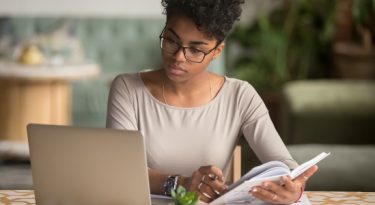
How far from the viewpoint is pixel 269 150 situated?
7.35 feet

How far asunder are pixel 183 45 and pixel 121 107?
12.1 inches

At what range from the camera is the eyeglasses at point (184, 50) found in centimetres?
210

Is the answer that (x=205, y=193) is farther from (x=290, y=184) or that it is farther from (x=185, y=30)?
(x=185, y=30)

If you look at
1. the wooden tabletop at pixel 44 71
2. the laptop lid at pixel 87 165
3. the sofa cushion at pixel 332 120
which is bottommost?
the sofa cushion at pixel 332 120

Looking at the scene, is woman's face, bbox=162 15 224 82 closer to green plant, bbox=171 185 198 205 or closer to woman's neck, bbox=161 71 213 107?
woman's neck, bbox=161 71 213 107

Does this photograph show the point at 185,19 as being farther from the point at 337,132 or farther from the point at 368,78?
the point at 368,78

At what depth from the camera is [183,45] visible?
6.91 feet

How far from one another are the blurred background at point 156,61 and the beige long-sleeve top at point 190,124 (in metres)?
2.50

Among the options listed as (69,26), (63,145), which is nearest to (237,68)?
(69,26)

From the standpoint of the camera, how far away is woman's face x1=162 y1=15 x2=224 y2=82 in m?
2.11

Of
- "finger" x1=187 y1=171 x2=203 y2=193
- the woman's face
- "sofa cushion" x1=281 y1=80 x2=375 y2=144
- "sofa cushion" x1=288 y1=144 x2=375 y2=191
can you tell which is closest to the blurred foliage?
"sofa cushion" x1=281 y1=80 x2=375 y2=144

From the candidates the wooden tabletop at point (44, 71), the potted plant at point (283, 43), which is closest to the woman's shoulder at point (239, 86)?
the wooden tabletop at point (44, 71)

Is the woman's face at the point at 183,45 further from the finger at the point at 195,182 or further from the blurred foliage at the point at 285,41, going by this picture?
the blurred foliage at the point at 285,41

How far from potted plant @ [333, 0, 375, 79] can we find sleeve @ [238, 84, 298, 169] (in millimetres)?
4170
